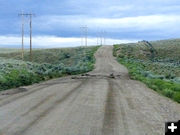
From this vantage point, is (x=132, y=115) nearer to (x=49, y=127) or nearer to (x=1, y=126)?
(x=49, y=127)

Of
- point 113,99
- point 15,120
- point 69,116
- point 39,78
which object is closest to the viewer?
point 15,120

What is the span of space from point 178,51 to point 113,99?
342 feet

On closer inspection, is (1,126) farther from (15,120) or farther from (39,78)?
(39,78)

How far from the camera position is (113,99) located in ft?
56.7

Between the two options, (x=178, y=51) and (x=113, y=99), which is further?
(x=178, y=51)

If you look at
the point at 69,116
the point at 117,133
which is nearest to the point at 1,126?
the point at 69,116

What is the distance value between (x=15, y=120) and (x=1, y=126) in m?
0.97

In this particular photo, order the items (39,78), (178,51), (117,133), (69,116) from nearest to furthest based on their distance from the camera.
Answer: (117,133) < (69,116) < (39,78) < (178,51)

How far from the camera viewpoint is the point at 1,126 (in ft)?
35.1

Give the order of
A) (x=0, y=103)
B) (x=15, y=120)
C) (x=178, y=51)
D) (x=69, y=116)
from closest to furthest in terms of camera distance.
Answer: (x=15, y=120) → (x=69, y=116) → (x=0, y=103) → (x=178, y=51)

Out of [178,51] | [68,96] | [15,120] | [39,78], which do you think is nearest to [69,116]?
[15,120]

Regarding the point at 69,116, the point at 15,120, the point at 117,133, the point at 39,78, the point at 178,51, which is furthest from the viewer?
the point at 178,51

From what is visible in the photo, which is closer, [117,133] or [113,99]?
[117,133]

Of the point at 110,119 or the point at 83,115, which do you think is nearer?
the point at 110,119
